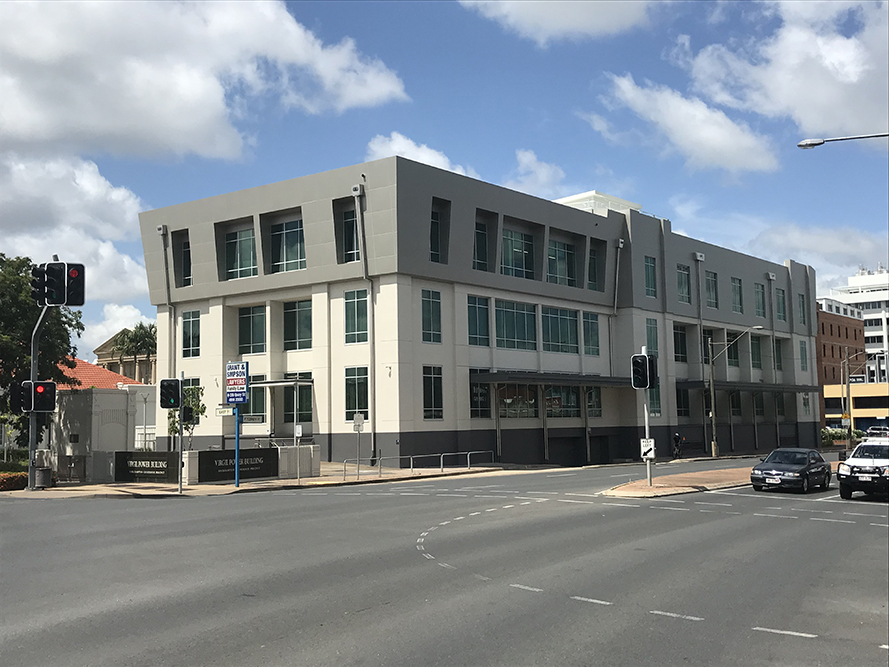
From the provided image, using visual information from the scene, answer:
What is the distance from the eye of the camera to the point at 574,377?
172ft

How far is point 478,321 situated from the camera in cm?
4966

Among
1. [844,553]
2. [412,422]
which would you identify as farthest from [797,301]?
[844,553]

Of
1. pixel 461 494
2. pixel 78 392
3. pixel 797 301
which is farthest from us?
pixel 797 301

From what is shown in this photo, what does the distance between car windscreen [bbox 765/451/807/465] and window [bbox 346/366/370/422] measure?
23148mm

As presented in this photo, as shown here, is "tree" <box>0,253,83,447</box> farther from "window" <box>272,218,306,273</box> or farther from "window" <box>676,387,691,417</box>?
"window" <box>676,387,691,417</box>

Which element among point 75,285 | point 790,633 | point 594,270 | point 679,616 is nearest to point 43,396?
point 75,285

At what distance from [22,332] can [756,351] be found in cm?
5984

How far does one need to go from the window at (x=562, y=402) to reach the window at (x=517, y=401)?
4.48 feet

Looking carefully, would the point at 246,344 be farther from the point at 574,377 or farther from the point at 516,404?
the point at 574,377

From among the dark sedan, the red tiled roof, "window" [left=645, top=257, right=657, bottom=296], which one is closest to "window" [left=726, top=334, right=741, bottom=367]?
"window" [left=645, top=257, right=657, bottom=296]

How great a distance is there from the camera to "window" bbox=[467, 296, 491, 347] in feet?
161

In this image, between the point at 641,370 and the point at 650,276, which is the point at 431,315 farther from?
the point at 650,276

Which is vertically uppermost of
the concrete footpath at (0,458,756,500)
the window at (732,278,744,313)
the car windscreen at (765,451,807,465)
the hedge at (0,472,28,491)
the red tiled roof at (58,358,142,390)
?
the window at (732,278,744,313)

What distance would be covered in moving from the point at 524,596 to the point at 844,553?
277 inches
